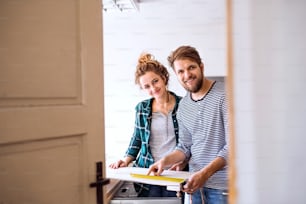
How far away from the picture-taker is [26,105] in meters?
0.81

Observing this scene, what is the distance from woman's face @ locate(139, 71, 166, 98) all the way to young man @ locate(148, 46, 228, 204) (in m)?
0.38

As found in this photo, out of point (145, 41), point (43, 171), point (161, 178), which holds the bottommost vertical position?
point (161, 178)

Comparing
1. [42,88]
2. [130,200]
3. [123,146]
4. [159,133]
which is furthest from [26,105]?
[123,146]

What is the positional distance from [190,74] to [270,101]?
37.7 inches

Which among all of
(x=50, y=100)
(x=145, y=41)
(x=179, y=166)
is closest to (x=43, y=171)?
(x=50, y=100)

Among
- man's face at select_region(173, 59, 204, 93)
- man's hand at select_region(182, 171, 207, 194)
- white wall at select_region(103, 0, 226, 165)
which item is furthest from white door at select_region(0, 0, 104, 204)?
white wall at select_region(103, 0, 226, 165)

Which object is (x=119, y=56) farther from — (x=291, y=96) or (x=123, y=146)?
(x=291, y=96)

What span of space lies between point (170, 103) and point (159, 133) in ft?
0.72

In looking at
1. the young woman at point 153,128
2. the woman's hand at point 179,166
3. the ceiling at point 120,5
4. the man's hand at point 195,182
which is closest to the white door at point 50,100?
the man's hand at point 195,182

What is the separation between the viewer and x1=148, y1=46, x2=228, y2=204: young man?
1347 mm

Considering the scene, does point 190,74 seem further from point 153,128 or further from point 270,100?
point 270,100

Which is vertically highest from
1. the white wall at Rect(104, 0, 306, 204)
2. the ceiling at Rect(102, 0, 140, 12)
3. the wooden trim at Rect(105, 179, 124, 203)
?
the ceiling at Rect(102, 0, 140, 12)

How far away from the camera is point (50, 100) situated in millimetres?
875

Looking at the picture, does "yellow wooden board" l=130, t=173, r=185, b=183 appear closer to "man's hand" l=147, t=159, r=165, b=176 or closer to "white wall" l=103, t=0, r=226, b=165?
"man's hand" l=147, t=159, r=165, b=176
